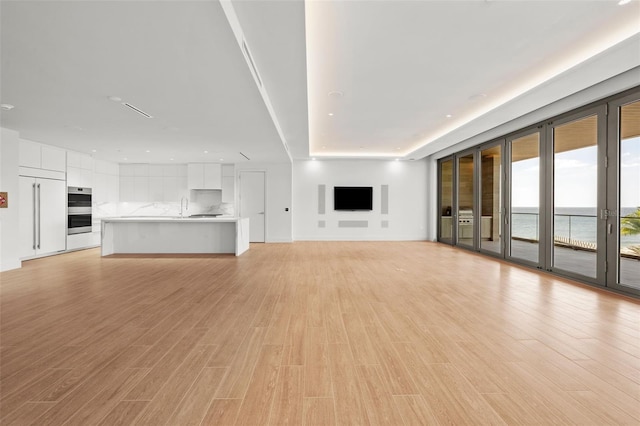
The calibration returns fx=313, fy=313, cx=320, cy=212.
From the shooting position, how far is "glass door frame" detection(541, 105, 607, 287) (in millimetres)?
4305

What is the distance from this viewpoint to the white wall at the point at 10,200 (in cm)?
555

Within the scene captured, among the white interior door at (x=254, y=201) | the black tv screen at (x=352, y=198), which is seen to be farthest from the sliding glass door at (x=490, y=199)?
the white interior door at (x=254, y=201)

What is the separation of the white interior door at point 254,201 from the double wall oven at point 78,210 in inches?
160

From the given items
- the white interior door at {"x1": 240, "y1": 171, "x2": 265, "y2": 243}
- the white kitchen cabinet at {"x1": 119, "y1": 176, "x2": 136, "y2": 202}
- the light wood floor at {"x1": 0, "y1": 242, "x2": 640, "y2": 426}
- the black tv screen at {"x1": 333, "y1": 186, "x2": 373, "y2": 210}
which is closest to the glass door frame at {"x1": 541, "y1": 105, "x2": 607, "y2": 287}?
the light wood floor at {"x1": 0, "y1": 242, "x2": 640, "y2": 426}

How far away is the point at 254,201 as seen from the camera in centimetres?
1009

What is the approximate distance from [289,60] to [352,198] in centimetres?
741

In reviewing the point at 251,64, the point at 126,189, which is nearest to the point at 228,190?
the point at 126,189

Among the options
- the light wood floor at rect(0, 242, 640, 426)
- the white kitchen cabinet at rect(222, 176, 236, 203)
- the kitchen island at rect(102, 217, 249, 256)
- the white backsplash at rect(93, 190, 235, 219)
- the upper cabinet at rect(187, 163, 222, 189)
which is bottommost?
the light wood floor at rect(0, 242, 640, 426)

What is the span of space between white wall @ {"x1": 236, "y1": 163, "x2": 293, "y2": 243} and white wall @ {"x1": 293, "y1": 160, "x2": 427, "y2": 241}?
22.3 inches

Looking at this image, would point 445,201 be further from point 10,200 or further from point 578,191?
point 10,200

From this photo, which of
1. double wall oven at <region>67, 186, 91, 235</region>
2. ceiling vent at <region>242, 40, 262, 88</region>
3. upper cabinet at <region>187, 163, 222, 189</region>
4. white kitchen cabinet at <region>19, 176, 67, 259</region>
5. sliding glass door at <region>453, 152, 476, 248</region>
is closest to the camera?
ceiling vent at <region>242, 40, 262, 88</region>

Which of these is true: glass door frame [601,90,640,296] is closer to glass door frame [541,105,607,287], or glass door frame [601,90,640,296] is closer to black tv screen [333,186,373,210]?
glass door frame [541,105,607,287]

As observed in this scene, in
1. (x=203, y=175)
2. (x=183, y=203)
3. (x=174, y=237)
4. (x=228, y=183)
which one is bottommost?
(x=174, y=237)

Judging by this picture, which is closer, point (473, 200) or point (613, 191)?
point (613, 191)
